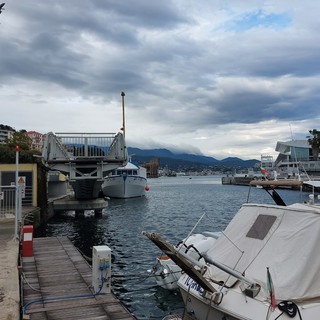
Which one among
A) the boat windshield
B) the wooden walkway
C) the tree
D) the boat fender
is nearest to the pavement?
the wooden walkway

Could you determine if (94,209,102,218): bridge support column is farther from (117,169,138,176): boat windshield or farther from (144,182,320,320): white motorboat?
(144,182,320,320): white motorboat

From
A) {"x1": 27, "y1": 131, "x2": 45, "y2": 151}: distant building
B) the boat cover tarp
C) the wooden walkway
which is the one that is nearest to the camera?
the boat cover tarp

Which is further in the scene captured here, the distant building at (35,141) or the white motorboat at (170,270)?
the distant building at (35,141)

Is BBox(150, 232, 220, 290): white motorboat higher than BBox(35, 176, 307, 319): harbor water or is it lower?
higher

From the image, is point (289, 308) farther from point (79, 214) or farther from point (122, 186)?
point (122, 186)

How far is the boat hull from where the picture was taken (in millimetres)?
59925

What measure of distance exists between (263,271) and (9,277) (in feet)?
21.8

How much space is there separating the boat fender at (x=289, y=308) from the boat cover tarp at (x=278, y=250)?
7.5 inches

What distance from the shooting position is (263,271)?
689 centimetres

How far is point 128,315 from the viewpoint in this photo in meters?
8.48

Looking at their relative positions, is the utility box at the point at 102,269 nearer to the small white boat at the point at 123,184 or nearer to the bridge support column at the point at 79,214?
the bridge support column at the point at 79,214

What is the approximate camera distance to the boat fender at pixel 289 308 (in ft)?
19.6

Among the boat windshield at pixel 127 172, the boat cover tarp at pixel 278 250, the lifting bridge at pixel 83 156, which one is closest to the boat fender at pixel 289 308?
the boat cover tarp at pixel 278 250

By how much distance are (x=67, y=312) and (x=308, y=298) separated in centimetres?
515
